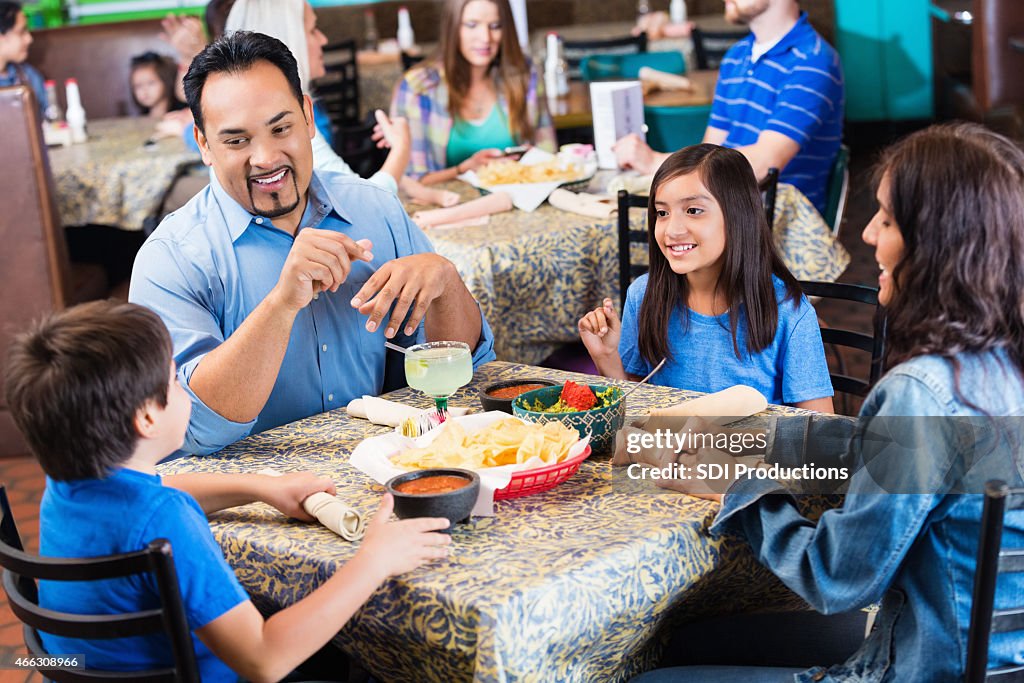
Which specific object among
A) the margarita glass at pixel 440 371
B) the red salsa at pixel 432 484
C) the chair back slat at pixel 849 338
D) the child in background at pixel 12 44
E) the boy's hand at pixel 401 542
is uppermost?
the child in background at pixel 12 44

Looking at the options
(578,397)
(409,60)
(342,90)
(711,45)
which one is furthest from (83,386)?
(711,45)

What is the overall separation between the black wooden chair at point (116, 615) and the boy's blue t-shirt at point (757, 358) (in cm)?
129

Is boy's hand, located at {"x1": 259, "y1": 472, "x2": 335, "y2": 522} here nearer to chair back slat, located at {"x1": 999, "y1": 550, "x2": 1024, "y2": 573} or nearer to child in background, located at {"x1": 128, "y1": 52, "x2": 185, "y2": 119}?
chair back slat, located at {"x1": 999, "y1": 550, "x2": 1024, "y2": 573}

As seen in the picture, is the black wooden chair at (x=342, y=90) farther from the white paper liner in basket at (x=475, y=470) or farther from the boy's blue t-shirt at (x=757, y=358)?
the white paper liner in basket at (x=475, y=470)

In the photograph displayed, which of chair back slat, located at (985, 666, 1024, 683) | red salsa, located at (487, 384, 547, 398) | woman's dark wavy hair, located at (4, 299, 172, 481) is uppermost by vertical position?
woman's dark wavy hair, located at (4, 299, 172, 481)

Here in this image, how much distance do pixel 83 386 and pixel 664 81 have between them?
4170 mm

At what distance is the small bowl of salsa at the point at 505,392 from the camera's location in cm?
191

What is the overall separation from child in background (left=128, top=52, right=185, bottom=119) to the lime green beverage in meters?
4.74

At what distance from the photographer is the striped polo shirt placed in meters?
3.72

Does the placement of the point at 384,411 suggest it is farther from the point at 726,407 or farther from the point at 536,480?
the point at 726,407

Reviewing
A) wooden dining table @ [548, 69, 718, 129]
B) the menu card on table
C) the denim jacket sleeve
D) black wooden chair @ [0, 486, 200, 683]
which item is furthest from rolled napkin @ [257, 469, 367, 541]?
wooden dining table @ [548, 69, 718, 129]

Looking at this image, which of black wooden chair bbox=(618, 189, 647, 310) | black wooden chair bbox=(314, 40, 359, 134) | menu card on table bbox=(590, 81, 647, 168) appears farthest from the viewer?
black wooden chair bbox=(314, 40, 359, 134)

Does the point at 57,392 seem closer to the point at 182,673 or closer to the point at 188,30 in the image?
the point at 182,673

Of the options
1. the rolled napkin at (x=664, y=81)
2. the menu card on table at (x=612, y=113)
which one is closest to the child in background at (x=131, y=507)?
the menu card on table at (x=612, y=113)
